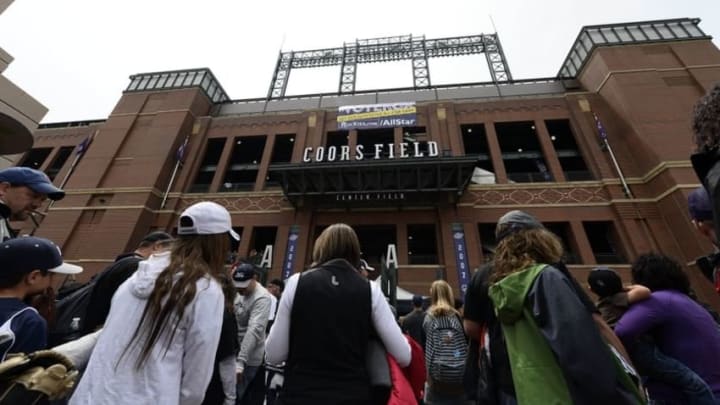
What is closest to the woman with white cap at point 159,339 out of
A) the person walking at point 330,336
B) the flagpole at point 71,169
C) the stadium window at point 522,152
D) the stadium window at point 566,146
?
the person walking at point 330,336

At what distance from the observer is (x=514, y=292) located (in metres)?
1.80

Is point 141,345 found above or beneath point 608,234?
beneath

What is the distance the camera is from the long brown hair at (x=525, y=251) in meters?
1.95

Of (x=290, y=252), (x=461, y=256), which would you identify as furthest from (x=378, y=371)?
(x=290, y=252)

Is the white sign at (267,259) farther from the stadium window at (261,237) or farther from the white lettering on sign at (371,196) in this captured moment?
the white lettering on sign at (371,196)

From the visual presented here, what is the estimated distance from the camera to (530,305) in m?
1.77

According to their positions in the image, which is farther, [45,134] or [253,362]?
[45,134]

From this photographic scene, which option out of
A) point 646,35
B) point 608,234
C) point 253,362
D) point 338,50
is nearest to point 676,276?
point 253,362

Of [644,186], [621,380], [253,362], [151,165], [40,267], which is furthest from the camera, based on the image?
[151,165]

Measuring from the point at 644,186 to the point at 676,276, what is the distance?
16.8m

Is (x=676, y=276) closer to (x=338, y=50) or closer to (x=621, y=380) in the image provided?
(x=621, y=380)

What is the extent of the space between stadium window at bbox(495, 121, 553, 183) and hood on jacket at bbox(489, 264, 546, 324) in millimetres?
16980

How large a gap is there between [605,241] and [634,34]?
13224 mm

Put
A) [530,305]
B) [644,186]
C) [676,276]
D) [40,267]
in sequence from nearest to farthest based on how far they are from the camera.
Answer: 1. [530,305]
2. [40,267]
3. [676,276]
4. [644,186]
